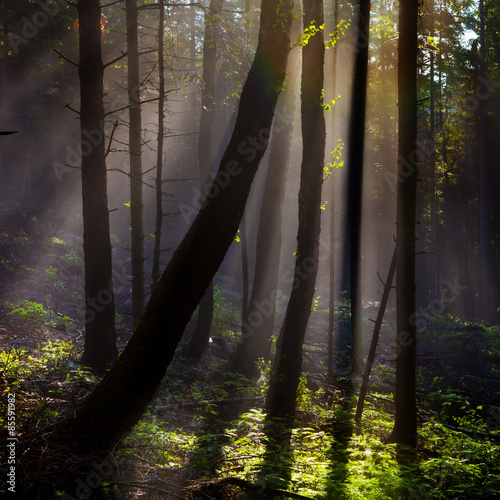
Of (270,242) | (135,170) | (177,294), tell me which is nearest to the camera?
(177,294)

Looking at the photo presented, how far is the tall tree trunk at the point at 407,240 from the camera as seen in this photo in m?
6.09

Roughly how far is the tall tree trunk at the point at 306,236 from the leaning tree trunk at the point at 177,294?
281 cm

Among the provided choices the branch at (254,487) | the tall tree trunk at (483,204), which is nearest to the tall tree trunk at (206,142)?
the branch at (254,487)

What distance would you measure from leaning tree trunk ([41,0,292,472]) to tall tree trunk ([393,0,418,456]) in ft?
7.26

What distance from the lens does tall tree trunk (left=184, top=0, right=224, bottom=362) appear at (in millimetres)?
12219

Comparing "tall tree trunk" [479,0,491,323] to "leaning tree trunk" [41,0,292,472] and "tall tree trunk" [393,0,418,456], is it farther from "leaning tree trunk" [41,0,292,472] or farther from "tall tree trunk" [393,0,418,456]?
"leaning tree trunk" [41,0,292,472]

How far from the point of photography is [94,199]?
8250mm

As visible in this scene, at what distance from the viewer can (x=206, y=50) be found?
1287 centimetres

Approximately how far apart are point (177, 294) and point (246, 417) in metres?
2.84

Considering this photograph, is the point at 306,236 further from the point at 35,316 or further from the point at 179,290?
the point at 35,316

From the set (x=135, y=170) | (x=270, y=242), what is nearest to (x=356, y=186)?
(x=270, y=242)

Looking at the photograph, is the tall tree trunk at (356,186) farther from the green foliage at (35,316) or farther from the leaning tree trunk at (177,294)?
the green foliage at (35,316)

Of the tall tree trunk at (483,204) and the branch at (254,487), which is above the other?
the tall tree trunk at (483,204)

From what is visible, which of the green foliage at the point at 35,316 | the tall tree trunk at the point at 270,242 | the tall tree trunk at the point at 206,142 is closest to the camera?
the green foliage at the point at 35,316
